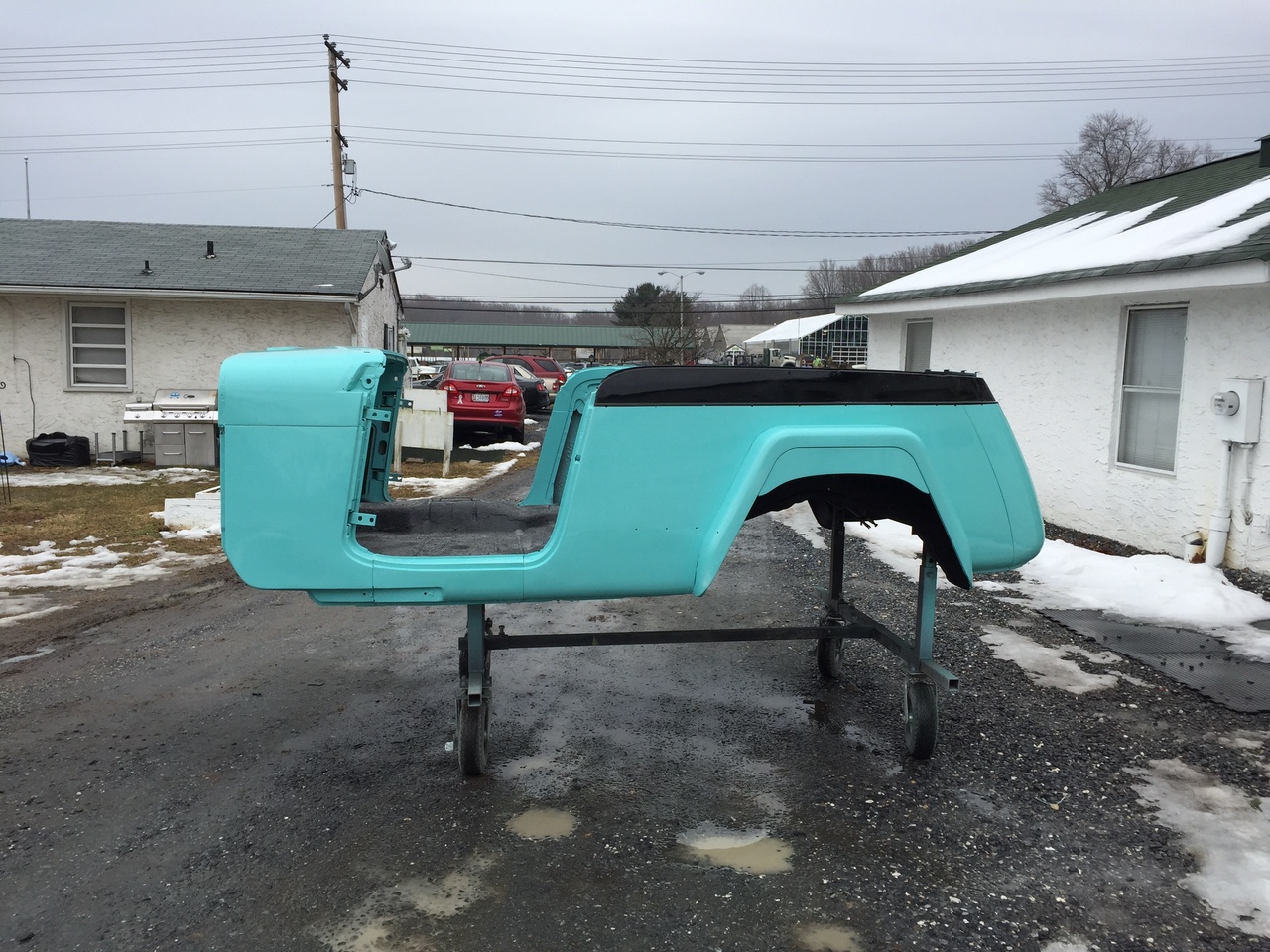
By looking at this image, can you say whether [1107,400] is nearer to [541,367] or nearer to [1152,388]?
[1152,388]

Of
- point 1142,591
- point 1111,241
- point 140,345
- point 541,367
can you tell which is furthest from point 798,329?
point 1142,591

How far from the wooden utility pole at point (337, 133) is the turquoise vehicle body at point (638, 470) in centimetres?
2517

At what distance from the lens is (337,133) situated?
89.9 feet

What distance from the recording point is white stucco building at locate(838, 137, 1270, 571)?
7156 mm

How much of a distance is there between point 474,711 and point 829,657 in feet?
7.02

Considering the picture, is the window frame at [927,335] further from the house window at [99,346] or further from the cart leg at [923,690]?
the house window at [99,346]

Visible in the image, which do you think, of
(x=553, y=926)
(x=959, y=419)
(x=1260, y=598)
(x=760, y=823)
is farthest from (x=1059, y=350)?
(x=553, y=926)

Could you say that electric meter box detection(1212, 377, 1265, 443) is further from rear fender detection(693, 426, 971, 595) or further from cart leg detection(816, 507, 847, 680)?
rear fender detection(693, 426, 971, 595)

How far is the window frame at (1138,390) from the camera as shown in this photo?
795 cm

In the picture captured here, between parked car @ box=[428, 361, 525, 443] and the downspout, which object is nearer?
the downspout

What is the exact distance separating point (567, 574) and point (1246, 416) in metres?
6.11

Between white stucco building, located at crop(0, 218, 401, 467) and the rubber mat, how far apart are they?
13002mm

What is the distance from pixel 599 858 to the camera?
3205 millimetres

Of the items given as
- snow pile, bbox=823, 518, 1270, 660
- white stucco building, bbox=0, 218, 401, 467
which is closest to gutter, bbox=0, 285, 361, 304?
A: white stucco building, bbox=0, 218, 401, 467
